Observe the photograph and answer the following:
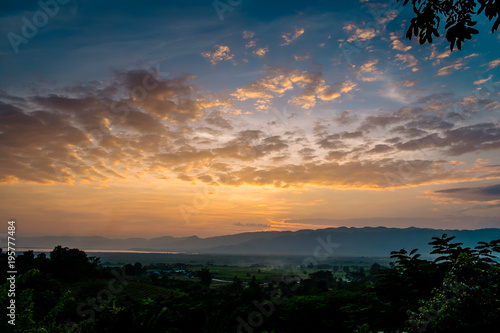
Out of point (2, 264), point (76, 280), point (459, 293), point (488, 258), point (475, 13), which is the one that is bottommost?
point (76, 280)

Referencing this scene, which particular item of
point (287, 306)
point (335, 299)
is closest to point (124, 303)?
point (287, 306)

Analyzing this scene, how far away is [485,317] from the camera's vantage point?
4.91 meters

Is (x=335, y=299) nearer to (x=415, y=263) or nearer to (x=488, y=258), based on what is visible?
(x=415, y=263)

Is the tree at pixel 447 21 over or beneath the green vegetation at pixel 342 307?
over

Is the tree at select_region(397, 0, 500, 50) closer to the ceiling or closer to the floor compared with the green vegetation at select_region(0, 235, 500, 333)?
closer to the ceiling

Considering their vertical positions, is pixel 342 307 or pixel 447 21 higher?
pixel 447 21

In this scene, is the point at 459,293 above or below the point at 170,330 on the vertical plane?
above

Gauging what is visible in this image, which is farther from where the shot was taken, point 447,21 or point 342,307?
point 342,307

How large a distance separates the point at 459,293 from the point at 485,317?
48 cm

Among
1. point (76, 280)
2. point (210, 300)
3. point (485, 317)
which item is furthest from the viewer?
point (76, 280)

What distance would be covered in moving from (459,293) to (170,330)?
679 cm

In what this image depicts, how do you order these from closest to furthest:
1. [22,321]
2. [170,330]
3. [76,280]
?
[22,321]
[170,330]
[76,280]

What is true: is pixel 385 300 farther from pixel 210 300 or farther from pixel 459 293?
pixel 210 300

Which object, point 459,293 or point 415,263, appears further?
point 415,263
